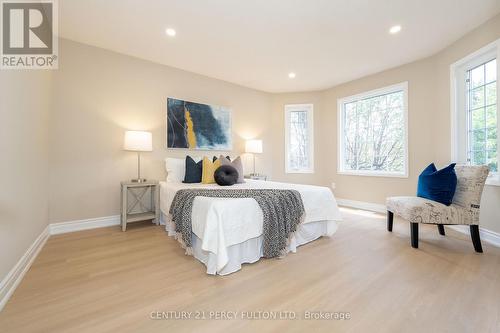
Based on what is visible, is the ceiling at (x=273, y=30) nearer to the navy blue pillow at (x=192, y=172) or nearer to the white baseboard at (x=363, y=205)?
the navy blue pillow at (x=192, y=172)

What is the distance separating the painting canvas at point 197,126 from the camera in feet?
12.1

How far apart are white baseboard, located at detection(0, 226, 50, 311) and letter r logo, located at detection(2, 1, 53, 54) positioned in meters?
1.68

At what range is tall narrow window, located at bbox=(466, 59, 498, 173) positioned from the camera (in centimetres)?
263

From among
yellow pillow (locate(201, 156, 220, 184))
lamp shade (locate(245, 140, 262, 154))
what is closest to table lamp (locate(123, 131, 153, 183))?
yellow pillow (locate(201, 156, 220, 184))

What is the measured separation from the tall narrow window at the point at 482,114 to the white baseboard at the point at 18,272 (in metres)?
4.82

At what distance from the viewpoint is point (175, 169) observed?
11.2 feet

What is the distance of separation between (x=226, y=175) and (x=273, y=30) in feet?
6.49

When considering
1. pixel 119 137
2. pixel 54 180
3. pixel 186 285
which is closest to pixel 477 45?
pixel 186 285

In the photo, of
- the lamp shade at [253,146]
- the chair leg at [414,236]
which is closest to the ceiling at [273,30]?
the lamp shade at [253,146]

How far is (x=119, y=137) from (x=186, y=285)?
2547 mm

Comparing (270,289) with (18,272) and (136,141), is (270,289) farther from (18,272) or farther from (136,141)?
(136,141)

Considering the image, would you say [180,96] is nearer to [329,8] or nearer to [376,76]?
[329,8]

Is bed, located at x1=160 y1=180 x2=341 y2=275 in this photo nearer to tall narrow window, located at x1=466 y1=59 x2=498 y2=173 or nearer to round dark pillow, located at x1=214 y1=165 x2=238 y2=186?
round dark pillow, located at x1=214 y1=165 x2=238 y2=186

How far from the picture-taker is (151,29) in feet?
8.73
